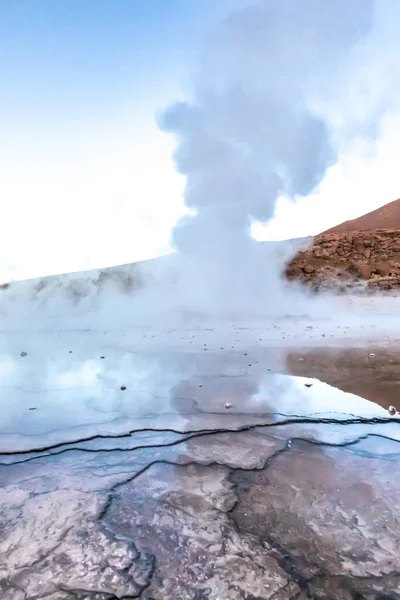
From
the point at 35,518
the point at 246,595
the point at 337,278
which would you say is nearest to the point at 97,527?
the point at 35,518

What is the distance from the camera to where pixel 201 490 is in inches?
73.5

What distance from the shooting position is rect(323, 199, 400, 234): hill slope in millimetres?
32516

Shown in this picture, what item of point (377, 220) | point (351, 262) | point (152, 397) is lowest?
point (152, 397)

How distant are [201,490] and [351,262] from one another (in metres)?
16.6

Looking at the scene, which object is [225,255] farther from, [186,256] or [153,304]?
[153,304]

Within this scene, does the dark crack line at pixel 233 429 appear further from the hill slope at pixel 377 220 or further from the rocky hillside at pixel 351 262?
the hill slope at pixel 377 220

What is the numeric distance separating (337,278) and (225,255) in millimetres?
5681

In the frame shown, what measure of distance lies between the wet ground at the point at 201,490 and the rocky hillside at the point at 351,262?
39.0 feet

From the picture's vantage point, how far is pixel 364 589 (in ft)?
4.09

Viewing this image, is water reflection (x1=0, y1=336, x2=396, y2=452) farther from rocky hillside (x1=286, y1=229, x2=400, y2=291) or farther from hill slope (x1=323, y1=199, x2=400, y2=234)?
hill slope (x1=323, y1=199, x2=400, y2=234)

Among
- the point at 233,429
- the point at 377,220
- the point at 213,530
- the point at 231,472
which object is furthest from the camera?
the point at 377,220

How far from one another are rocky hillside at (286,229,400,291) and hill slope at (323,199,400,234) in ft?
46.6

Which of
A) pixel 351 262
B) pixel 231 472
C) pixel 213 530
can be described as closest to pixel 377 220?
pixel 351 262

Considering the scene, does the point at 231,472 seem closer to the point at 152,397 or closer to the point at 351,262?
the point at 152,397
